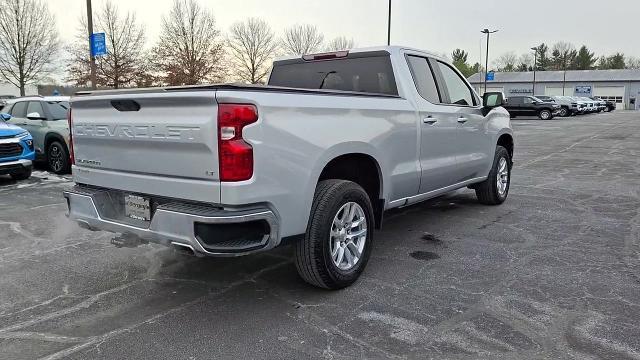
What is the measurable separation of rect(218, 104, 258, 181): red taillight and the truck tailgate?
0.05 metres

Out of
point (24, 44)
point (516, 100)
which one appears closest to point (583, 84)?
point (516, 100)

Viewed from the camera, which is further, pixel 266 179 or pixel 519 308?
pixel 519 308

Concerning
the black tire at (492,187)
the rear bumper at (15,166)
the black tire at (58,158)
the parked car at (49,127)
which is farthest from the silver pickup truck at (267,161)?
the parked car at (49,127)

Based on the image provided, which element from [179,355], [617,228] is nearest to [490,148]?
[617,228]

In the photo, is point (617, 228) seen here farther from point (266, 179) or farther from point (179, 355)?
point (179, 355)

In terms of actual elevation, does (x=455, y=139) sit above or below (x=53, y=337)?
above

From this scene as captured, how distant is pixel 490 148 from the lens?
646 centimetres

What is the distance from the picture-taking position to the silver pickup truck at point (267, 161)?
312 centimetres

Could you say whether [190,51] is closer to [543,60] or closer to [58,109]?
[58,109]

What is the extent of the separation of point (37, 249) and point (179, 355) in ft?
9.74

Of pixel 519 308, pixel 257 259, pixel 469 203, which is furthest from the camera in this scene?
pixel 469 203

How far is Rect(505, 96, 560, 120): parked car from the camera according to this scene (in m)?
34.2

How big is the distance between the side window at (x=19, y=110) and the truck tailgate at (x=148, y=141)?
8541 millimetres

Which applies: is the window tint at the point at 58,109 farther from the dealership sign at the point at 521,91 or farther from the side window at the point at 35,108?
the dealership sign at the point at 521,91
